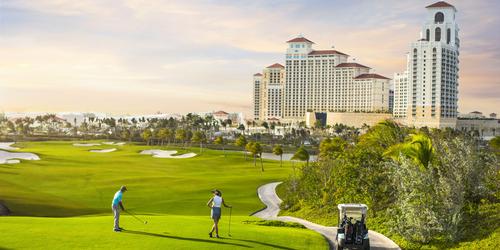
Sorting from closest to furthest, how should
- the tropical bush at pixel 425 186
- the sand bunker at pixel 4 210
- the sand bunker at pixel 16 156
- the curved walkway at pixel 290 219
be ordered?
the curved walkway at pixel 290 219 < the tropical bush at pixel 425 186 < the sand bunker at pixel 4 210 < the sand bunker at pixel 16 156

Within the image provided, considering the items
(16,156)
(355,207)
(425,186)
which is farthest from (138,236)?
(16,156)

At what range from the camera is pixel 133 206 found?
48.5 m

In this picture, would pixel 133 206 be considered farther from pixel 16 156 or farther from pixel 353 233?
pixel 16 156

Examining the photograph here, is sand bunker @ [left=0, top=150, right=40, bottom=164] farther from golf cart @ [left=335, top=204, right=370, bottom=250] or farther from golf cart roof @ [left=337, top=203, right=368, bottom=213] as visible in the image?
golf cart @ [left=335, top=204, right=370, bottom=250]

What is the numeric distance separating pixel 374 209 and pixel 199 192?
25.5m

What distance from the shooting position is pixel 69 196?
174ft

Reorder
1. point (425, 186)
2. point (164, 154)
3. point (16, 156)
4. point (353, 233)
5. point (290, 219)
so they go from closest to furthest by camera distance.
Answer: point (353, 233), point (425, 186), point (290, 219), point (16, 156), point (164, 154)

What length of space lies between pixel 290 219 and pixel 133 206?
1706cm

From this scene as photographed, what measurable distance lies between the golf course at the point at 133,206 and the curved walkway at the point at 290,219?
91cm

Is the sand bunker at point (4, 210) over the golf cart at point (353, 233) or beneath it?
beneath

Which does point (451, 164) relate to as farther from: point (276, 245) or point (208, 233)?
point (208, 233)

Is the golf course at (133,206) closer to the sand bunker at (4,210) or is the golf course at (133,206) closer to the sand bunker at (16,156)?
the sand bunker at (4,210)

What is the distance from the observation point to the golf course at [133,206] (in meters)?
21.6

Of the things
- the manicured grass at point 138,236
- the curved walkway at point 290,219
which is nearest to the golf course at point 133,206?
the manicured grass at point 138,236
